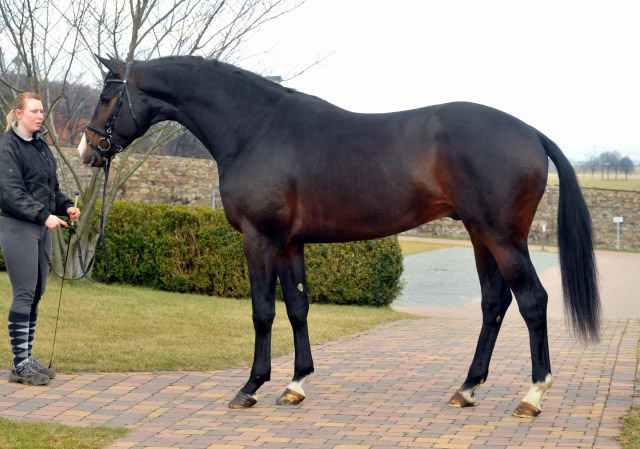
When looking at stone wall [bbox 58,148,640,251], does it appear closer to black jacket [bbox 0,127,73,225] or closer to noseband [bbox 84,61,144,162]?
black jacket [bbox 0,127,73,225]

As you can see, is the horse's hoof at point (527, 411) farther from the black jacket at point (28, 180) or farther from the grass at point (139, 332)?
the black jacket at point (28, 180)

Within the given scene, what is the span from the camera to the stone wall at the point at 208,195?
26.7 metres

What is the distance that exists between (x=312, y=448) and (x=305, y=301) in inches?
53.6

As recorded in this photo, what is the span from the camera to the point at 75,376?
5.62 metres

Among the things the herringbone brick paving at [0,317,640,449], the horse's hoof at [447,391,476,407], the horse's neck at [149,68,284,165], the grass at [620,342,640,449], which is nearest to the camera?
the grass at [620,342,640,449]

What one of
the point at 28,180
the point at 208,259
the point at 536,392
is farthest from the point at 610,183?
the point at 28,180

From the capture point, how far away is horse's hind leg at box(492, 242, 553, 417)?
4.41 m

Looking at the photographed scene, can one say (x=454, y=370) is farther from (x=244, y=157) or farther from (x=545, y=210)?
(x=545, y=210)

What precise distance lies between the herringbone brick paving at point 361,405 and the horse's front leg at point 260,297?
0.47 ft

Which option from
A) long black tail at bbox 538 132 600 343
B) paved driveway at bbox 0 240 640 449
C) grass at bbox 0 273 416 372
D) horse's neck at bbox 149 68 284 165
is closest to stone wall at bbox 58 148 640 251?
grass at bbox 0 273 416 372

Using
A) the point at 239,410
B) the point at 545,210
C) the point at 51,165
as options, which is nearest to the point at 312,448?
the point at 239,410

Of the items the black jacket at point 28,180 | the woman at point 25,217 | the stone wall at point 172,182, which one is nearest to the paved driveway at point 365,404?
the woman at point 25,217

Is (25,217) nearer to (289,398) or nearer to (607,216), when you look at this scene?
(289,398)

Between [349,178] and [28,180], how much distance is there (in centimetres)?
237
